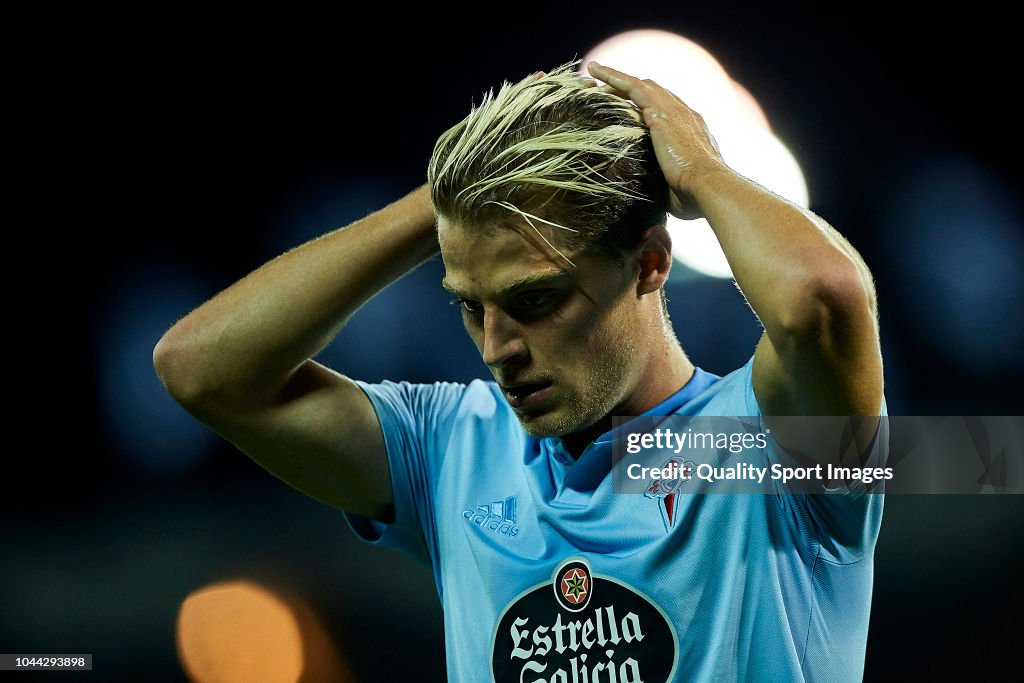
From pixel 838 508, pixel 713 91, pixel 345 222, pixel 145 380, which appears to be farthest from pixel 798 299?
pixel 145 380

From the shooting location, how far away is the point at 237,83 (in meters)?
4.89

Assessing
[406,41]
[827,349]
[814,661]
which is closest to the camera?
[827,349]

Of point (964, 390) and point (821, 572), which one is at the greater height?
point (964, 390)

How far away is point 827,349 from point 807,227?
0.61 ft

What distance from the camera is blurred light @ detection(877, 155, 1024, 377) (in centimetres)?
426

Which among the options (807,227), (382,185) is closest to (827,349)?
(807,227)

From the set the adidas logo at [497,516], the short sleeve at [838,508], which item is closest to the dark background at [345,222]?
the adidas logo at [497,516]

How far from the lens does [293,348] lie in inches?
67.3

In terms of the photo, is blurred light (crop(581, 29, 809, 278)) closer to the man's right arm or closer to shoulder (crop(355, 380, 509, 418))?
shoulder (crop(355, 380, 509, 418))

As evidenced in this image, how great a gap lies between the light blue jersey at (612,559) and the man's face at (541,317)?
0.57ft

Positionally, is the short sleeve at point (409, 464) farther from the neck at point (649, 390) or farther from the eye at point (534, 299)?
the eye at point (534, 299)

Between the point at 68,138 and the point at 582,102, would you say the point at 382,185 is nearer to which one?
the point at 68,138

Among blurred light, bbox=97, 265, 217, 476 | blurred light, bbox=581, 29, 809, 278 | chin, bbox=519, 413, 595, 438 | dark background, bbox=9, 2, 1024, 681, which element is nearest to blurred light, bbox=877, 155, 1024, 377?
dark background, bbox=9, 2, 1024, 681

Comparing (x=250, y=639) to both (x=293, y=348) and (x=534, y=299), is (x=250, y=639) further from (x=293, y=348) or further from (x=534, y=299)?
(x=534, y=299)
